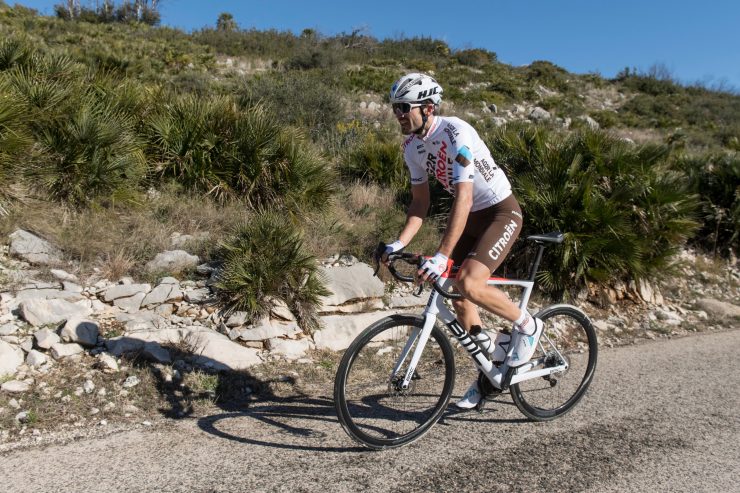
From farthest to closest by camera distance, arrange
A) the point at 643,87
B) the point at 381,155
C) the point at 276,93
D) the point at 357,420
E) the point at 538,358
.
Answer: the point at 643,87 → the point at 276,93 → the point at 381,155 → the point at 538,358 → the point at 357,420

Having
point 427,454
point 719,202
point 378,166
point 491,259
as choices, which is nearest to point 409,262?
point 491,259

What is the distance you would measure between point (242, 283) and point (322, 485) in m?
2.55

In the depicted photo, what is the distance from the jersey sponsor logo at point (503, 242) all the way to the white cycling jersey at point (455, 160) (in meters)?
0.20

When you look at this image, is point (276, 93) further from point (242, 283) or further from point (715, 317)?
point (715, 317)

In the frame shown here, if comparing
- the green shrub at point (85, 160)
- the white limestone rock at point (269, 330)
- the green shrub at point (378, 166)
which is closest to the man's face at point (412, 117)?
the white limestone rock at point (269, 330)

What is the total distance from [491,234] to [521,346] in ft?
2.63

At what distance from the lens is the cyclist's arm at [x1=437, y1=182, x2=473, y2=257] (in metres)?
3.48

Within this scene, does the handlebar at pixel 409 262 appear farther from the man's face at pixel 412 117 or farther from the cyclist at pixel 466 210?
the man's face at pixel 412 117

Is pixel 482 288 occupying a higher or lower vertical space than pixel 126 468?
higher

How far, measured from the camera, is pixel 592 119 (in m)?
25.1

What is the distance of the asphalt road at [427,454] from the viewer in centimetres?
307

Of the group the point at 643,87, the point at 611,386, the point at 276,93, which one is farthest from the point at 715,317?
the point at 643,87

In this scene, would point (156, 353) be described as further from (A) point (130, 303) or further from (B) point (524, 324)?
(B) point (524, 324)

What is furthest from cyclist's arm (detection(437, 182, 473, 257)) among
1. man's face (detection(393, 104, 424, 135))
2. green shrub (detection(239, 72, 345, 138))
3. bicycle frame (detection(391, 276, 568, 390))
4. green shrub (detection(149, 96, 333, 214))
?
green shrub (detection(239, 72, 345, 138))
